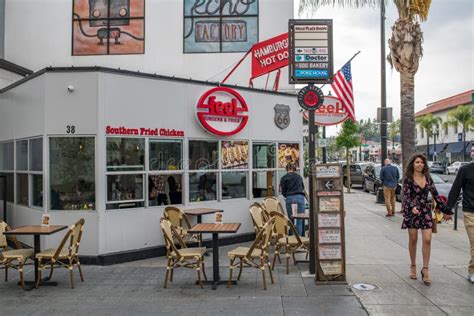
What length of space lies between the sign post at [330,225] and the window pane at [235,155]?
344 centimetres

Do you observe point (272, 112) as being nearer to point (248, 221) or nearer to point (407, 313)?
point (248, 221)

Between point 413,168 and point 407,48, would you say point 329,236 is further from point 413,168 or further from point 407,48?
point 407,48

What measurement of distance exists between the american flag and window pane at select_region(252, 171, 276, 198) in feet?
12.3

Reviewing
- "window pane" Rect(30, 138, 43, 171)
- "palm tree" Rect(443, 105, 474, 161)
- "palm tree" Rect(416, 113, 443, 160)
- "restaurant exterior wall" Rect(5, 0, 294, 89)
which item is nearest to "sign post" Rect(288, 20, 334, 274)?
"window pane" Rect(30, 138, 43, 171)

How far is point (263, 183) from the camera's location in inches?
408

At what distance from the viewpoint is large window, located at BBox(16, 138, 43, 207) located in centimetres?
816

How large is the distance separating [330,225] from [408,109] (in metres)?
9.31

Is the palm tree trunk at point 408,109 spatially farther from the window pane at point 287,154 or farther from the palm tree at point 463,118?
the palm tree at point 463,118

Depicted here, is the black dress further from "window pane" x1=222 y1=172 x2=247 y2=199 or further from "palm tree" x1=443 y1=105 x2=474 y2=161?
"palm tree" x1=443 y1=105 x2=474 y2=161

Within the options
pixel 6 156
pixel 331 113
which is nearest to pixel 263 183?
pixel 331 113

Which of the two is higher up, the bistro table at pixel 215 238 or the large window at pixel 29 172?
the large window at pixel 29 172

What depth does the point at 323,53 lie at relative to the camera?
266 inches

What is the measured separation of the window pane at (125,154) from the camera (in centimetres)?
783

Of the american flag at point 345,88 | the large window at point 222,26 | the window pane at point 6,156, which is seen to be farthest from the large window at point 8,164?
the american flag at point 345,88
